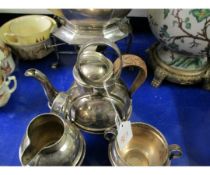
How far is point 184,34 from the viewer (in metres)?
0.72

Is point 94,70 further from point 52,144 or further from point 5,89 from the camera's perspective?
point 5,89

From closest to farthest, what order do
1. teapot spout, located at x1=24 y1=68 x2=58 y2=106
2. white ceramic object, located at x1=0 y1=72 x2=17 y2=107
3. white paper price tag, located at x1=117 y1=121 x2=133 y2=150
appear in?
1. white paper price tag, located at x1=117 y1=121 x2=133 y2=150
2. teapot spout, located at x1=24 y1=68 x2=58 y2=106
3. white ceramic object, located at x1=0 y1=72 x2=17 y2=107

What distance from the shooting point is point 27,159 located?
571mm

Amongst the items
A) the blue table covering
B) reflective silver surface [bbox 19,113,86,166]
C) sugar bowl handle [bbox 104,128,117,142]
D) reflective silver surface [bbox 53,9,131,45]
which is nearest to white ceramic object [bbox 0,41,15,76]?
the blue table covering

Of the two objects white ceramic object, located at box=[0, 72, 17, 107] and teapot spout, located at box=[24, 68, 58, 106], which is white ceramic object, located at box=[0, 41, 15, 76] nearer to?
white ceramic object, located at box=[0, 72, 17, 107]

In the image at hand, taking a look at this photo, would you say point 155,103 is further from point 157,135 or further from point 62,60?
point 62,60

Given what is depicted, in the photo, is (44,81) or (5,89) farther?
(5,89)

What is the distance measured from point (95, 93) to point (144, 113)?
252 mm

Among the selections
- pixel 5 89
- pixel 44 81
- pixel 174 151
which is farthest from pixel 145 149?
pixel 5 89

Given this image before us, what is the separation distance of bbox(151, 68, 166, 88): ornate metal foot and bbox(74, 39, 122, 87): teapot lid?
0.27 m

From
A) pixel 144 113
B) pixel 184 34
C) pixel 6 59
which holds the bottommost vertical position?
pixel 144 113

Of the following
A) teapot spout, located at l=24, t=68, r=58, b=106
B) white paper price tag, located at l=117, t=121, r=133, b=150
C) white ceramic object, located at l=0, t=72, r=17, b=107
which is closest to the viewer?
white paper price tag, located at l=117, t=121, r=133, b=150

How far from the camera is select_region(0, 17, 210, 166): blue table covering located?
73 centimetres

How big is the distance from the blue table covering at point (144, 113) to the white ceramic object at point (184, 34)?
0.10 metres
